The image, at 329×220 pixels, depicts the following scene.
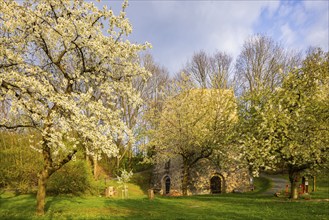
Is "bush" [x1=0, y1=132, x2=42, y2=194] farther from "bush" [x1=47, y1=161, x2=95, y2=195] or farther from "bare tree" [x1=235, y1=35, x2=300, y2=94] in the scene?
"bare tree" [x1=235, y1=35, x2=300, y2=94]

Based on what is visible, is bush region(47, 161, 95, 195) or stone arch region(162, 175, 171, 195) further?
stone arch region(162, 175, 171, 195)

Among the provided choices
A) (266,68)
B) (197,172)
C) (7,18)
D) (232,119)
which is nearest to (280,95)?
(232,119)

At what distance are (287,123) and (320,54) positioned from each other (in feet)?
19.1

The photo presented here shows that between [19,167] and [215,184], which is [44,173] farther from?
[215,184]

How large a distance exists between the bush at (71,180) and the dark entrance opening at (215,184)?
16.6 m

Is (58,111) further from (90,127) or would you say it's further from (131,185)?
(131,185)

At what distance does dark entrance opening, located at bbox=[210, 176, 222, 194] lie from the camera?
39.2m

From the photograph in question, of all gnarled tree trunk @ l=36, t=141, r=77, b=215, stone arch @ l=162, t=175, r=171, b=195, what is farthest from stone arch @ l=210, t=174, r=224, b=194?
gnarled tree trunk @ l=36, t=141, r=77, b=215

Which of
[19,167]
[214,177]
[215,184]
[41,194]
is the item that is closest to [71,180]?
Result: [19,167]

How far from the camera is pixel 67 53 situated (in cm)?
1582

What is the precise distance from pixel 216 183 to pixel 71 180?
19085mm

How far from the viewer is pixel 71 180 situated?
2856 centimetres

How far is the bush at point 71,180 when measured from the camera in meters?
28.1

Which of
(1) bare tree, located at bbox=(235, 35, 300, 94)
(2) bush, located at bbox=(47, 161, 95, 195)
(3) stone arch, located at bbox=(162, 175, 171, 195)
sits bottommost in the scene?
(3) stone arch, located at bbox=(162, 175, 171, 195)
